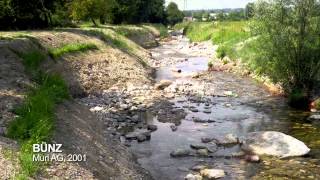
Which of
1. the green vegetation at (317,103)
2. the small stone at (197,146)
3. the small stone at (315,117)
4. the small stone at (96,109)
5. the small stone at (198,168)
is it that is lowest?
the small stone at (315,117)

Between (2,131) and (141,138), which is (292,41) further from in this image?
(2,131)

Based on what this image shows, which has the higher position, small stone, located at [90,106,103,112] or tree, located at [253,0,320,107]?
tree, located at [253,0,320,107]

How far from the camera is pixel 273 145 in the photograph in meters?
19.6

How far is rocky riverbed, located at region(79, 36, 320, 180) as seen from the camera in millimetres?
17719

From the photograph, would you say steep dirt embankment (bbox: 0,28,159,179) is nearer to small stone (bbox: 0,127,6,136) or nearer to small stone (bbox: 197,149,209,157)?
small stone (bbox: 0,127,6,136)

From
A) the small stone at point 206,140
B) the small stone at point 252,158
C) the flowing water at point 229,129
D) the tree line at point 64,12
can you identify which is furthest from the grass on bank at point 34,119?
the tree line at point 64,12

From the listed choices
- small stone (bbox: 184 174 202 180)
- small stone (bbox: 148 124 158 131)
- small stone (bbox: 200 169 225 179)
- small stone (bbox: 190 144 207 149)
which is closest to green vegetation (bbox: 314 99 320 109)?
small stone (bbox: 148 124 158 131)

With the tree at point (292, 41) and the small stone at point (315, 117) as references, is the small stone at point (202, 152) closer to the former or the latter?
the small stone at point (315, 117)

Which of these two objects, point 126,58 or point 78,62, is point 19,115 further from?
point 126,58

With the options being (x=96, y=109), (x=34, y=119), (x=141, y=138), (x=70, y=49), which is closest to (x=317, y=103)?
(x=141, y=138)

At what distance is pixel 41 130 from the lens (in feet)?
43.9

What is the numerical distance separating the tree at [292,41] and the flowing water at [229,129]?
1745 mm

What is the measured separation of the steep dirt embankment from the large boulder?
5357 millimetres

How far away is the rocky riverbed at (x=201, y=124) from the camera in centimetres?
1772
